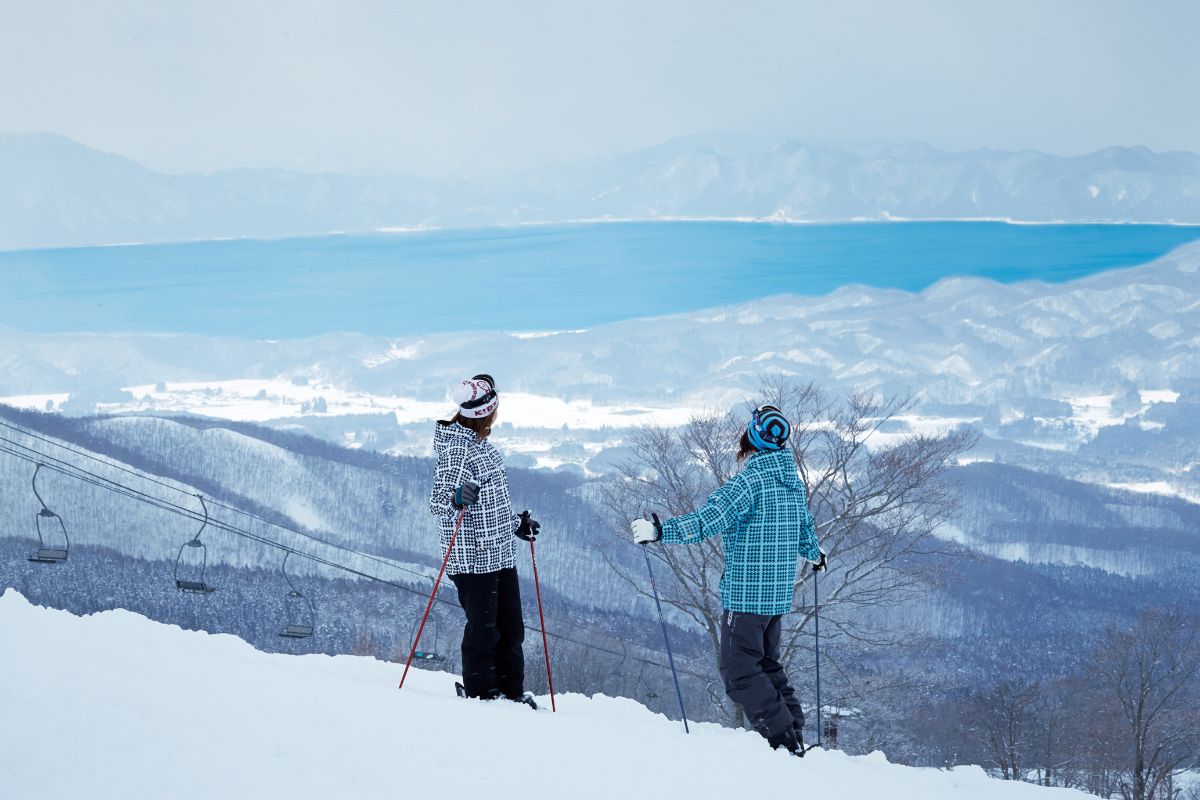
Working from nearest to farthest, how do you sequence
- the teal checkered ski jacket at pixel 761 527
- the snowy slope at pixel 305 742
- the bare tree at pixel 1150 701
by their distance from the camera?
the snowy slope at pixel 305 742, the teal checkered ski jacket at pixel 761 527, the bare tree at pixel 1150 701

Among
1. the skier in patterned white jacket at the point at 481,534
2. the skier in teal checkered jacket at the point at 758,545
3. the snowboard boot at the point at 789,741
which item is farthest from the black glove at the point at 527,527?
the snowboard boot at the point at 789,741

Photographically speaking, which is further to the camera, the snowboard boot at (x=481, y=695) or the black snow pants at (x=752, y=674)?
the snowboard boot at (x=481, y=695)

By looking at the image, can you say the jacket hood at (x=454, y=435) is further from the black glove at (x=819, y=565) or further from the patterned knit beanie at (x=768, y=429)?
the black glove at (x=819, y=565)

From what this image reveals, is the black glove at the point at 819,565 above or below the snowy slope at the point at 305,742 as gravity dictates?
above

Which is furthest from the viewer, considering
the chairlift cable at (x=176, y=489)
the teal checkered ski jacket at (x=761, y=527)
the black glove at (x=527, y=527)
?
the chairlift cable at (x=176, y=489)

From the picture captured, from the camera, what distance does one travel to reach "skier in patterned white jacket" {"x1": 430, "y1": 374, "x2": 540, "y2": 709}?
4500mm

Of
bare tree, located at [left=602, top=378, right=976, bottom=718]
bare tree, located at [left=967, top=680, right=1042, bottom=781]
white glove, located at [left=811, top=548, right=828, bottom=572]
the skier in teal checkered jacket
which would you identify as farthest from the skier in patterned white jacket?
bare tree, located at [left=967, top=680, right=1042, bottom=781]

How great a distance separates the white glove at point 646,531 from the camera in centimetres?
428

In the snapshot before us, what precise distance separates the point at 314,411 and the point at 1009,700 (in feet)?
117

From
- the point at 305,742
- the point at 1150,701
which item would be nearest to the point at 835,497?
the point at 305,742

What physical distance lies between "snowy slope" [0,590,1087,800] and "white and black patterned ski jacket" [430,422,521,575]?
0.61m

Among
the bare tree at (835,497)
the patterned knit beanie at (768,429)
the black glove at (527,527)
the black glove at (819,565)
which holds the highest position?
the bare tree at (835,497)

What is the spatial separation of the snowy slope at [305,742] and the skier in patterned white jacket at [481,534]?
226 millimetres

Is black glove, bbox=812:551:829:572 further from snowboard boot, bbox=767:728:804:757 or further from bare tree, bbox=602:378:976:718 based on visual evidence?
bare tree, bbox=602:378:976:718
